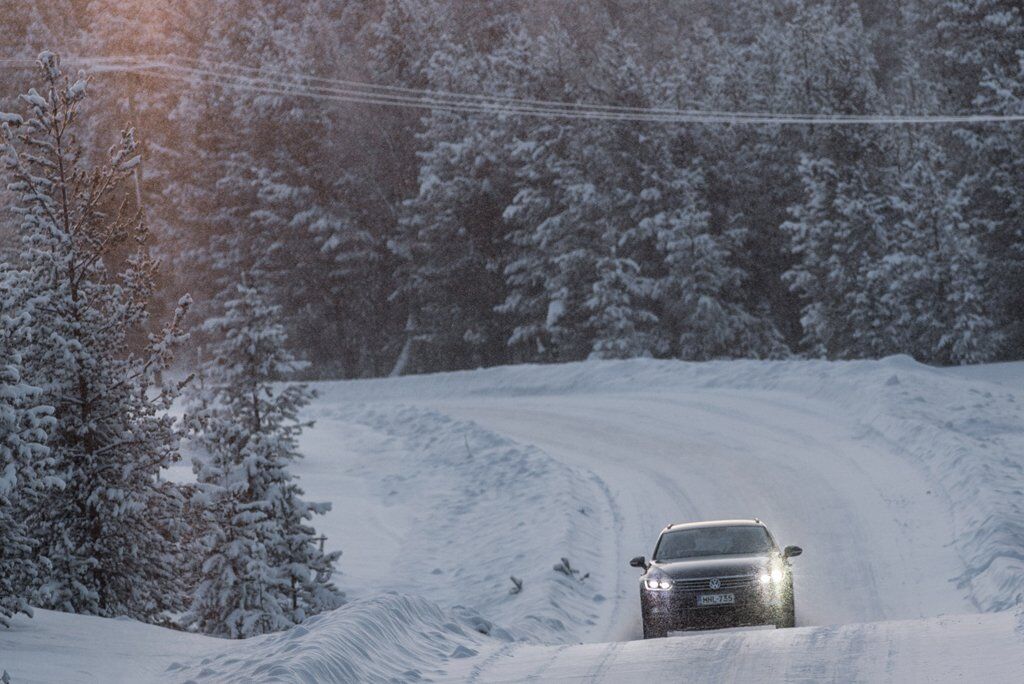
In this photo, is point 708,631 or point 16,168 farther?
point 16,168

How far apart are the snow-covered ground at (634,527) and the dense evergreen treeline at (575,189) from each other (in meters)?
11.1

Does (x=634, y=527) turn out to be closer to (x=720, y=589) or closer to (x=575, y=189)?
(x=720, y=589)

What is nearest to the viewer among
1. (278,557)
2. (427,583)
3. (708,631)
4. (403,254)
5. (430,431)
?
(708,631)

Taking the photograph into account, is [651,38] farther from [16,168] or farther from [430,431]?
[16,168]

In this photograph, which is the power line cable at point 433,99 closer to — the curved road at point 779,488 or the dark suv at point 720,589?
the curved road at point 779,488

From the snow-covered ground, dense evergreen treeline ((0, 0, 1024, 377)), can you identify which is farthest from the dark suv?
dense evergreen treeline ((0, 0, 1024, 377))

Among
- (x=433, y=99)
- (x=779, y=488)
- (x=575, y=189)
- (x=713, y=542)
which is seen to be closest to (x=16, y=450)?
(x=713, y=542)

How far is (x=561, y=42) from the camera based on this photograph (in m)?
61.8

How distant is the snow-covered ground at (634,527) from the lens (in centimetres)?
1083

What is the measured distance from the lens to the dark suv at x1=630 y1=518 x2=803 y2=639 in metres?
13.6

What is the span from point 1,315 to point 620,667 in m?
6.86

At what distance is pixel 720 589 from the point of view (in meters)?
13.6

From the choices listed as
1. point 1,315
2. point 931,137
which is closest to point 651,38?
point 931,137

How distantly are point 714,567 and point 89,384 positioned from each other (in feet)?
25.5
